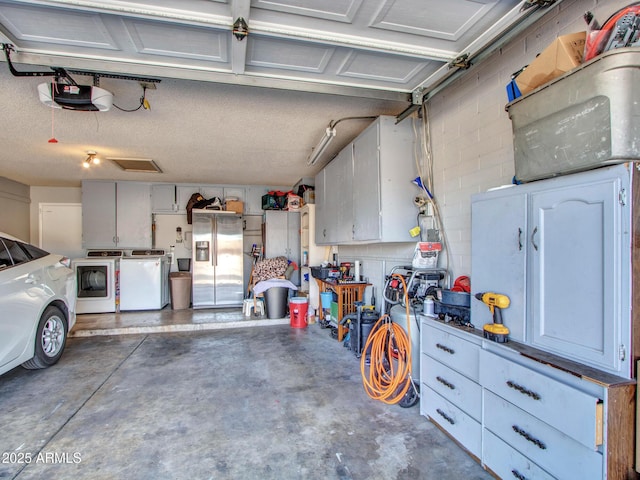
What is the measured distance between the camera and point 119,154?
4719 mm

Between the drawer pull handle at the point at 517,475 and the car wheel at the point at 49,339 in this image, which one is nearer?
the drawer pull handle at the point at 517,475

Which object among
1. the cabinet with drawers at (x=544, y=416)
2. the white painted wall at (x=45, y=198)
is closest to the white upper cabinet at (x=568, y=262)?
the cabinet with drawers at (x=544, y=416)

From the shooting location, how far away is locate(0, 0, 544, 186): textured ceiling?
1.71 meters

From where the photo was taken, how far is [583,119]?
134cm

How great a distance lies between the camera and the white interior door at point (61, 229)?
6828mm

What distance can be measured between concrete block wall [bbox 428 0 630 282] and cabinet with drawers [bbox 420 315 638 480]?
2.89 ft

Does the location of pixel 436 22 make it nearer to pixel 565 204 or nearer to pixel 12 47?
pixel 565 204

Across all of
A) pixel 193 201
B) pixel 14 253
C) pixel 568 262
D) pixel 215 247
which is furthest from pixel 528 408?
pixel 193 201

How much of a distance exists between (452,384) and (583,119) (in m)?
1.62

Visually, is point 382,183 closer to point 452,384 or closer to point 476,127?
point 476,127

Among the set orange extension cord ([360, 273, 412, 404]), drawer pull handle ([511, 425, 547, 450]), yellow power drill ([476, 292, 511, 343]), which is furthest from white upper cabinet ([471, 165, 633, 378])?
orange extension cord ([360, 273, 412, 404])

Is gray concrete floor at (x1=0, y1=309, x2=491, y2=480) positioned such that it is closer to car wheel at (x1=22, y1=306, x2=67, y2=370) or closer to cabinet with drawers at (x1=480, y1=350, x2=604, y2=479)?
car wheel at (x1=22, y1=306, x2=67, y2=370)

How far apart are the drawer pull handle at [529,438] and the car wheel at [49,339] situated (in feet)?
13.1

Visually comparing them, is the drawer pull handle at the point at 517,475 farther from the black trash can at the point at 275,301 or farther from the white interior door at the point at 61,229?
the white interior door at the point at 61,229
